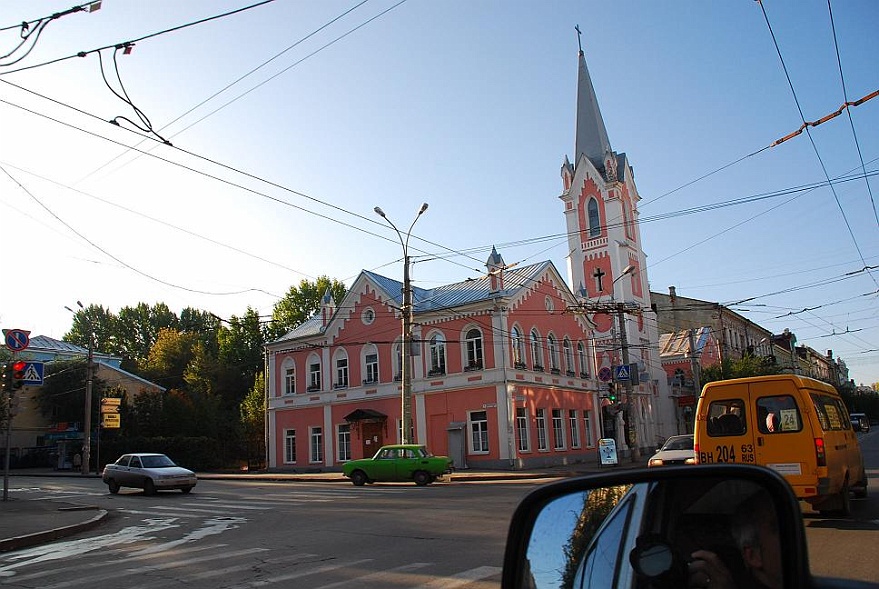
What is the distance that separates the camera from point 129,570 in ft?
32.5

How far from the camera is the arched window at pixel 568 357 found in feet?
139

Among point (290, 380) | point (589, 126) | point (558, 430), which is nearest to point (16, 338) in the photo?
point (290, 380)

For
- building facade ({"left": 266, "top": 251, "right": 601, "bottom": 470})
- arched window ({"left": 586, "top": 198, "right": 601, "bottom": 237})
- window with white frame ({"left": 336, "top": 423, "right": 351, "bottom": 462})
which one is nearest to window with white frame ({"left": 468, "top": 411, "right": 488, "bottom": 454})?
building facade ({"left": 266, "top": 251, "right": 601, "bottom": 470})

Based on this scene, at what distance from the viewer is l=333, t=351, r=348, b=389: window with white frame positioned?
42.0 m

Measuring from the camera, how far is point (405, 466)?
2700 cm

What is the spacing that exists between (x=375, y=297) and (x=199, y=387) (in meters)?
33.5

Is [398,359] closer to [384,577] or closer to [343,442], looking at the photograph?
[343,442]

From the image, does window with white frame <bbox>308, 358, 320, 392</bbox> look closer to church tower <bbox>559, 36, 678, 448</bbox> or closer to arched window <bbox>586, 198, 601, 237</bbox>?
church tower <bbox>559, 36, 678, 448</bbox>

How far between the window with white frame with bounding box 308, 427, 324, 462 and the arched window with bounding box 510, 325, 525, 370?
13.3 metres

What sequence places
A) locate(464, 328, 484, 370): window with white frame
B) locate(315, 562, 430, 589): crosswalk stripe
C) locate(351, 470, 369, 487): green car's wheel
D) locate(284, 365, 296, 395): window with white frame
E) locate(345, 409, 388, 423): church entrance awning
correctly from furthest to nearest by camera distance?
locate(284, 365, 296, 395): window with white frame < locate(345, 409, 388, 423): church entrance awning < locate(464, 328, 484, 370): window with white frame < locate(351, 470, 369, 487): green car's wheel < locate(315, 562, 430, 589): crosswalk stripe

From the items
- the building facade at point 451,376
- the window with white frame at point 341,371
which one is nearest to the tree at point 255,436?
the building facade at point 451,376

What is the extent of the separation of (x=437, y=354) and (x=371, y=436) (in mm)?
6281

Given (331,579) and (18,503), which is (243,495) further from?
(331,579)

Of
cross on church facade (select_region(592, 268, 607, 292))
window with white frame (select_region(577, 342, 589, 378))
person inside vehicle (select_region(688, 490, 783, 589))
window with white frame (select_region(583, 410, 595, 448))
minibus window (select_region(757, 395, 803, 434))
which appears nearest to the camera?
person inside vehicle (select_region(688, 490, 783, 589))
